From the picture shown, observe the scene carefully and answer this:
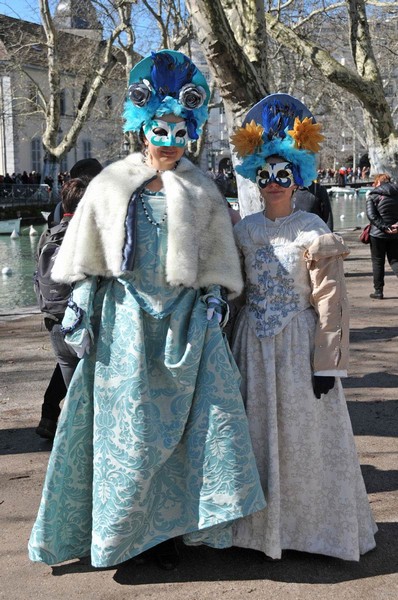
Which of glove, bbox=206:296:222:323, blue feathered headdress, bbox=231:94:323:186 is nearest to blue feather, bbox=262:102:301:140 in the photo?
blue feathered headdress, bbox=231:94:323:186

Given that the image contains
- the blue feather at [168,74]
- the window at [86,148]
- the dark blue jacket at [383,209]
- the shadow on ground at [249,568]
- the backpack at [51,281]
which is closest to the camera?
the shadow on ground at [249,568]

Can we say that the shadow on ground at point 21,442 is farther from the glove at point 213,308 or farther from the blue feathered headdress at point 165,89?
the blue feathered headdress at point 165,89

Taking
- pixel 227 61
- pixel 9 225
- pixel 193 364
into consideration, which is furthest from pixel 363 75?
pixel 9 225

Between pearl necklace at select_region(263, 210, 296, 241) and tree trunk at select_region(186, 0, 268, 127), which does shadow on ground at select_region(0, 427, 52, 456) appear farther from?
tree trunk at select_region(186, 0, 268, 127)

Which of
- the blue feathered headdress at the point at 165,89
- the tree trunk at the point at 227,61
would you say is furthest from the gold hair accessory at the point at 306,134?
the tree trunk at the point at 227,61

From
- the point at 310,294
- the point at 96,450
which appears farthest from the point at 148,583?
the point at 310,294

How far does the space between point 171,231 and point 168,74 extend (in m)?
0.74

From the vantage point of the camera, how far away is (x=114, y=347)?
12.4 feet

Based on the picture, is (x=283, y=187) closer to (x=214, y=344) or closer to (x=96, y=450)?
(x=214, y=344)

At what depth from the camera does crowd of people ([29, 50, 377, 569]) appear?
12.2 ft

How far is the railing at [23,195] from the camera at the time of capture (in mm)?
34594

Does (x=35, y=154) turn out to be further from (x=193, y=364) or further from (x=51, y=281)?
(x=193, y=364)

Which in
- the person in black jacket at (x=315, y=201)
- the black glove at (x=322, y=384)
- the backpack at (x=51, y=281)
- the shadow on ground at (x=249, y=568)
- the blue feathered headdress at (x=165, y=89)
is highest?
the blue feathered headdress at (x=165, y=89)

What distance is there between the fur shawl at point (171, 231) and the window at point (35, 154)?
57491 millimetres
